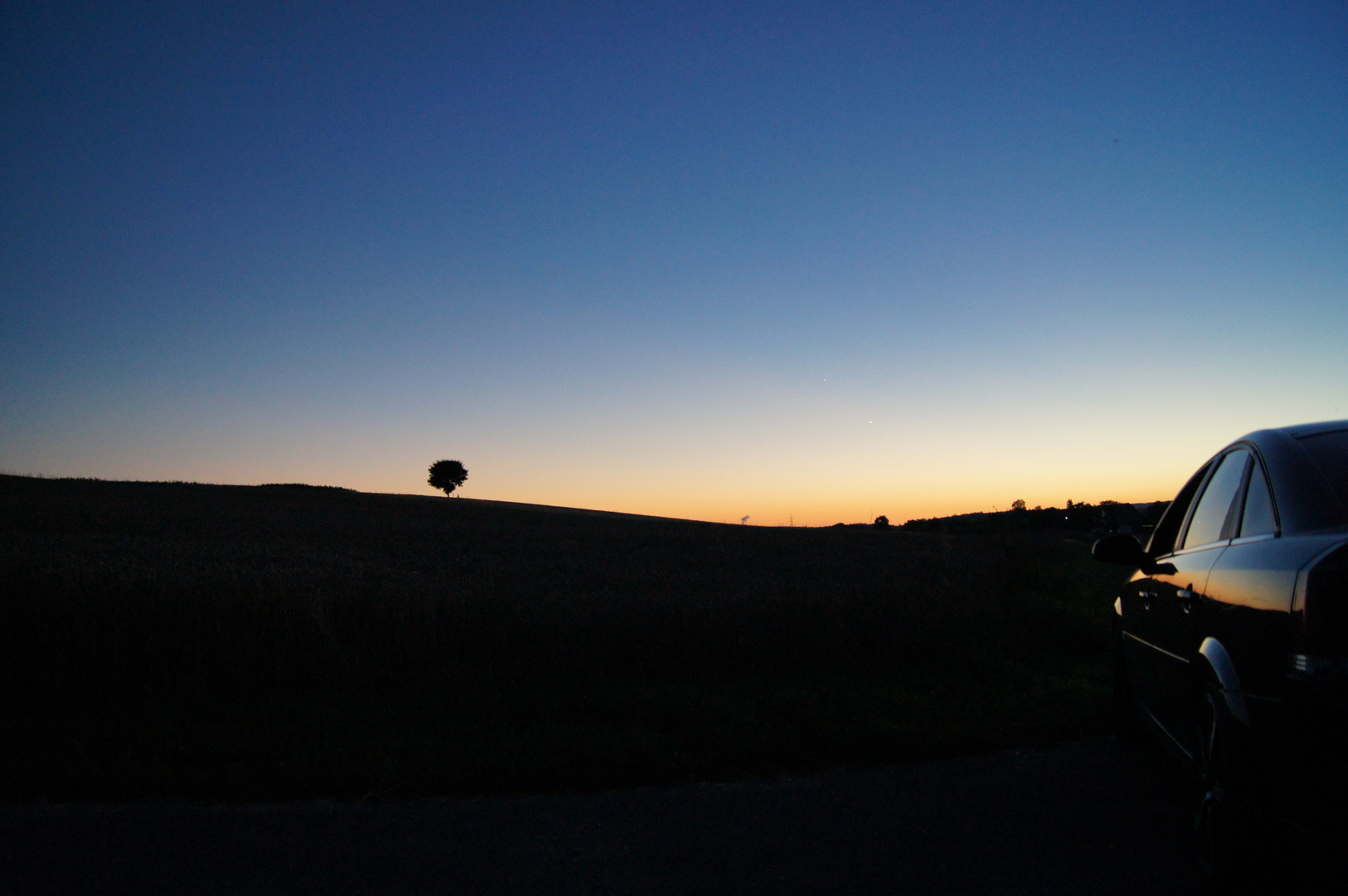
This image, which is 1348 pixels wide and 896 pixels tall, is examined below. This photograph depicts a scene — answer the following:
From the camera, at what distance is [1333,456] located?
2914mm

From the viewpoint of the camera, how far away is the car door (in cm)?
335

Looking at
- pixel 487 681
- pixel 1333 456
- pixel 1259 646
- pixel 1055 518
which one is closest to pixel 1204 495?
pixel 1333 456

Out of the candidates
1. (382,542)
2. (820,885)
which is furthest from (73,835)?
(382,542)

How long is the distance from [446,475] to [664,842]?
104m

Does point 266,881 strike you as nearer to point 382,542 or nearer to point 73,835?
point 73,835

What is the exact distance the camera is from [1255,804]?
2490 mm

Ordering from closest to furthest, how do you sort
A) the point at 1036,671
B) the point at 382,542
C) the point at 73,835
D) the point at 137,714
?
the point at 73,835, the point at 137,714, the point at 1036,671, the point at 382,542

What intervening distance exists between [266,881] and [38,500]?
123 feet

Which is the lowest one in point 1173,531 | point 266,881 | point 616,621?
point 266,881

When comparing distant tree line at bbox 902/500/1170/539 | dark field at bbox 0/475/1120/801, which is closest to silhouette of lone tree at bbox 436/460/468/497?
distant tree line at bbox 902/500/1170/539

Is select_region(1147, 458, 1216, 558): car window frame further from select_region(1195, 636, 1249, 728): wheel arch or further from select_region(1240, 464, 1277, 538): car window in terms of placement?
select_region(1195, 636, 1249, 728): wheel arch

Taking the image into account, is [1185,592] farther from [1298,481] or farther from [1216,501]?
[1298,481]

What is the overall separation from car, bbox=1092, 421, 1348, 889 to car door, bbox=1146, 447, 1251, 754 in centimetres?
1

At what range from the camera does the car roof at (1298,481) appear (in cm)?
262
